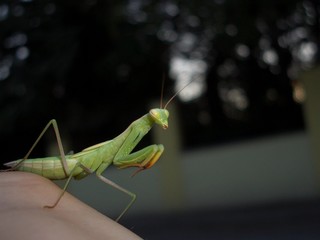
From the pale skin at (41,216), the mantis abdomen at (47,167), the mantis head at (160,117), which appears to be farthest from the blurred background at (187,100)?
the pale skin at (41,216)

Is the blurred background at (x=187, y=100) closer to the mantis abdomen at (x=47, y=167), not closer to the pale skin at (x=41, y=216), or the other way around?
the mantis abdomen at (x=47, y=167)

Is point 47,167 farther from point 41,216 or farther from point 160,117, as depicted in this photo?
point 160,117

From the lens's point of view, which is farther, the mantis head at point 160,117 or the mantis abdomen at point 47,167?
the mantis head at point 160,117

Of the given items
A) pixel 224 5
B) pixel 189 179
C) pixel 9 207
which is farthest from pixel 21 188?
pixel 189 179

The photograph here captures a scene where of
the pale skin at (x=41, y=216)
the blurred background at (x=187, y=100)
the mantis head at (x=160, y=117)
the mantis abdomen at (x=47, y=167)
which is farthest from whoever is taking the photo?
the blurred background at (x=187, y=100)

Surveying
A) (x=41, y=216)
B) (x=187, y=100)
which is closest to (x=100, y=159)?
(x=41, y=216)

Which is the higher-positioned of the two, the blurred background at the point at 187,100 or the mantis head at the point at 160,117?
the mantis head at the point at 160,117
